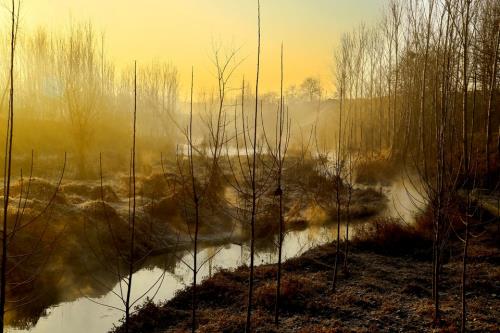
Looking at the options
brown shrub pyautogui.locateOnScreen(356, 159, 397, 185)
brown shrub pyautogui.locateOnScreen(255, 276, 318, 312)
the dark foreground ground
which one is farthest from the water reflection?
brown shrub pyautogui.locateOnScreen(356, 159, 397, 185)

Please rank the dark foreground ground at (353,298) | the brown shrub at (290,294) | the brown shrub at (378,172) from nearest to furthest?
the dark foreground ground at (353,298), the brown shrub at (290,294), the brown shrub at (378,172)

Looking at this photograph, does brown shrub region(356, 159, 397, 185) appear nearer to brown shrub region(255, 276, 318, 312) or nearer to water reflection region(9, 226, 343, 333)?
water reflection region(9, 226, 343, 333)

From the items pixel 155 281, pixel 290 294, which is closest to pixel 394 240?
pixel 290 294

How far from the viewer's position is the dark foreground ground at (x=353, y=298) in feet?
23.9

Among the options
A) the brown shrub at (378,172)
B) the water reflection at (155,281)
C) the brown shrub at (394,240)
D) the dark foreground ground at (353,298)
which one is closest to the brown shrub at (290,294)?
the dark foreground ground at (353,298)

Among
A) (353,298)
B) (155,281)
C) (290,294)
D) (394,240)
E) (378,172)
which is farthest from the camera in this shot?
(378,172)

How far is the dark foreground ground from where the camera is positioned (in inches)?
287

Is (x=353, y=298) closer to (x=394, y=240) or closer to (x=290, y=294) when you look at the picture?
(x=290, y=294)

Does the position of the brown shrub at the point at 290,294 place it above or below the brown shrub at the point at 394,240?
below

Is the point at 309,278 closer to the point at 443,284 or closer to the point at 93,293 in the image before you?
the point at 443,284

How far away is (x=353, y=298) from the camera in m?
8.42

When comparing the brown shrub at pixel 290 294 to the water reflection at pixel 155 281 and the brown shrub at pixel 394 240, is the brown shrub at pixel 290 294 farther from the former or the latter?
the brown shrub at pixel 394 240

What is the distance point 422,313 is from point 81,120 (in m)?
18.3

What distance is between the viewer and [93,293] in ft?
34.4
